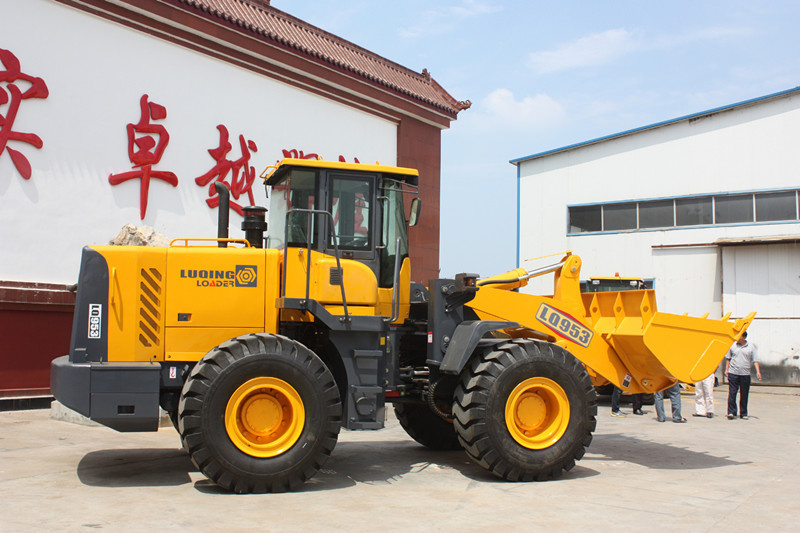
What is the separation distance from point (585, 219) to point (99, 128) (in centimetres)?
1721

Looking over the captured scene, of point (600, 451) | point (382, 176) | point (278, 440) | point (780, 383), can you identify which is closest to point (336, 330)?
point (278, 440)

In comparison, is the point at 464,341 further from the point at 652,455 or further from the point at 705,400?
the point at 705,400

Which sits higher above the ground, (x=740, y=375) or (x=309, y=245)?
(x=309, y=245)

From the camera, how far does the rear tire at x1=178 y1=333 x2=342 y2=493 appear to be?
6.54m

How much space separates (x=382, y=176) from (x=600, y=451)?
4.67 meters

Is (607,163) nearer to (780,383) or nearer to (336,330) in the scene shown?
(780,383)

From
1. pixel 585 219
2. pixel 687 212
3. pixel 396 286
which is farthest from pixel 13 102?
pixel 687 212

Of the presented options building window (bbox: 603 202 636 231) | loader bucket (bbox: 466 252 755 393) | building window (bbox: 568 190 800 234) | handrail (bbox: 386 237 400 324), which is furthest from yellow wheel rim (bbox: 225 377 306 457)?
building window (bbox: 603 202 636 231)

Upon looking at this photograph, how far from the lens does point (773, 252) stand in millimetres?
21984

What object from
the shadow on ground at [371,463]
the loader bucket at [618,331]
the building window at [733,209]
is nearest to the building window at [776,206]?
the building window at [733,209]

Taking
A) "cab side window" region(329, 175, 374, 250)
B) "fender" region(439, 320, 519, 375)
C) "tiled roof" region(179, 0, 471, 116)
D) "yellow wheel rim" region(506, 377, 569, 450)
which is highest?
"tiled roof" region(179, 0, 471, 116)

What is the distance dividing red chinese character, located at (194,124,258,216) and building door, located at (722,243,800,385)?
1513 centimetres

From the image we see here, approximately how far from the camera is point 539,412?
25.2ft

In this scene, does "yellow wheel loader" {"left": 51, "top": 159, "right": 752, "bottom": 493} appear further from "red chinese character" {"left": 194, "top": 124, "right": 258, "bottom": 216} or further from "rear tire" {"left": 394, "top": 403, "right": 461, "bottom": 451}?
"red chinese character" {"left": 194, "top": 124, "right": 258, "bottom": 216}
